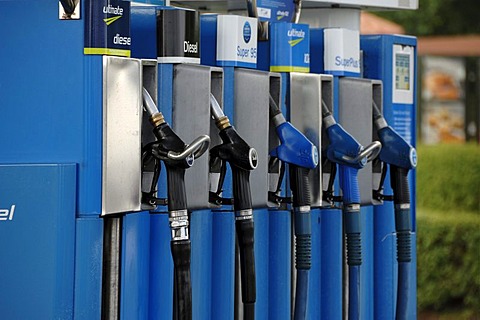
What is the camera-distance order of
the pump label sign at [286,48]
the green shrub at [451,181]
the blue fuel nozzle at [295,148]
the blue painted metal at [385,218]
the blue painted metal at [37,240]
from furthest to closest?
the green shrub at [451,181] < the blue painted metal at [385,218] < the pump label sign at [286,48] < the blue fuel nozzle at [295,148] < the blue painted metal at [37,240]

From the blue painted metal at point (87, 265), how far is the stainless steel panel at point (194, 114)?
1.46 ft

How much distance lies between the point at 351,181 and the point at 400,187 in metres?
0.45

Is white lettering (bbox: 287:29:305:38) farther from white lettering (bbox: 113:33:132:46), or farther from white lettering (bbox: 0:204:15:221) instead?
white lettering (bbox: 0:204:15:221)

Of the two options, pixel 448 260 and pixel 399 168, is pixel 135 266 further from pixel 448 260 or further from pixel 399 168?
pixel 448 260

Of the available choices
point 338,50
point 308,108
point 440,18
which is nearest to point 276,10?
point 338,50

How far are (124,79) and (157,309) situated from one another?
82 cm

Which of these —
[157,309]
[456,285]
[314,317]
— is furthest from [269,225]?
[456,285]

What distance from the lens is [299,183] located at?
17.4ft


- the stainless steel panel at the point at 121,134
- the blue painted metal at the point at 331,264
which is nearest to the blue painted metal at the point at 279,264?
the blue painted metal at the point at 331,264

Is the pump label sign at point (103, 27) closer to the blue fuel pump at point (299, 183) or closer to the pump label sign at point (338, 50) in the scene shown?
the blue fuel pump at point (299, 183)

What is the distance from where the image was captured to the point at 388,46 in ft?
20.5

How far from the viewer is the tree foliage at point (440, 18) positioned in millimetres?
25766

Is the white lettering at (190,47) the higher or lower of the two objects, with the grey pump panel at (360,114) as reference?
higher

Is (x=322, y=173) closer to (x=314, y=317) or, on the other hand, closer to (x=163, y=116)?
(x=314, y=317)
